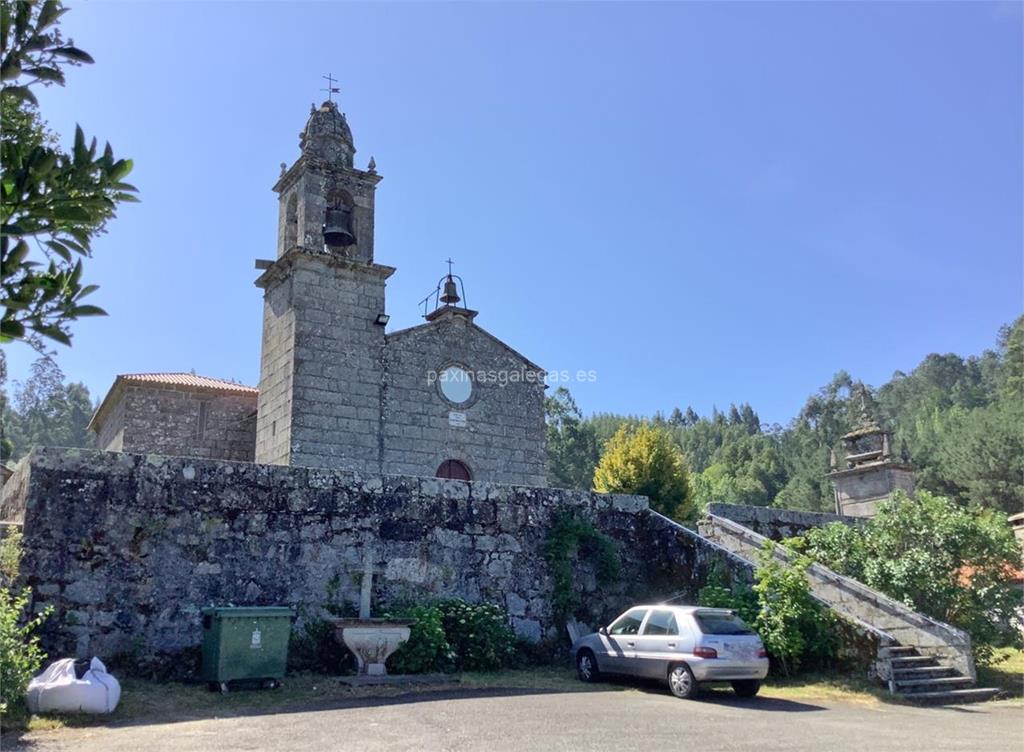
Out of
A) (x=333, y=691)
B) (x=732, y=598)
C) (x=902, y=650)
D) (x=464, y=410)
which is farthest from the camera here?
(x=464, y=410)

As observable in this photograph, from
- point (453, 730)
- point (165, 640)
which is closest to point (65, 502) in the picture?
point (165, 640)

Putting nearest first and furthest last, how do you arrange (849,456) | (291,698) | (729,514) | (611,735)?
(611,735)
(291,698)
(729,514)
(849,456)

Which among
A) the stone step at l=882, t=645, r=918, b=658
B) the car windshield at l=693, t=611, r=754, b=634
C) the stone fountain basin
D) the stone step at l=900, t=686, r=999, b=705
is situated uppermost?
the car windshield at l=693, t=611, r=754, b=634

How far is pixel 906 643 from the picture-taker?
36.8ft

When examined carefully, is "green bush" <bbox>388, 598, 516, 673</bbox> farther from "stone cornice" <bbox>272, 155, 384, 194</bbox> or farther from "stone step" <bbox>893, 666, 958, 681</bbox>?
"stone cornice" <bbox>272, 155, 384, 194</bbox>

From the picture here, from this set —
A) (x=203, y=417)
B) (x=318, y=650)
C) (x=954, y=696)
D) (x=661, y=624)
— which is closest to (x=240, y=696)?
(x=318, y=650)

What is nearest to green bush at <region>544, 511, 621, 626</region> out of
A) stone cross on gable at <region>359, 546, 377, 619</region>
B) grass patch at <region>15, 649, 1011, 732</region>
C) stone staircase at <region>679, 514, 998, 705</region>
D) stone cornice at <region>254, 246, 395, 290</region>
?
grass patch at <region>15, 649, 1011, 732</region>

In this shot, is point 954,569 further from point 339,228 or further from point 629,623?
point 339,228

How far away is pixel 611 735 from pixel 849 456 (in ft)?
68.4

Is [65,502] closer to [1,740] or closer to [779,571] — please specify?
[1,740]

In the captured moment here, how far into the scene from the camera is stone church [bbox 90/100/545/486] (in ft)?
64.0

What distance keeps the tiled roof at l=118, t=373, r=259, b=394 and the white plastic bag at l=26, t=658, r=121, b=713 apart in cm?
1731

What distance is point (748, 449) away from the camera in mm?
93188

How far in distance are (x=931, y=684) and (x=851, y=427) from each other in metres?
57.7
